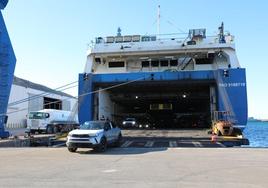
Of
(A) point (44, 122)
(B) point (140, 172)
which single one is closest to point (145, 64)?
(A) point (44, 122)

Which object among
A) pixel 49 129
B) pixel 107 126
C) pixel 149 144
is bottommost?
pixel 149 144

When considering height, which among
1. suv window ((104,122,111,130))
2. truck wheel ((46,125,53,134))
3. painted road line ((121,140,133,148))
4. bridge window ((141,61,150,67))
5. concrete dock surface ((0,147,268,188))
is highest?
bridge window ((141,61,150,67))

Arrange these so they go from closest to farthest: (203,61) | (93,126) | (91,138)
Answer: (91,138)
(93,126)
(203,61)

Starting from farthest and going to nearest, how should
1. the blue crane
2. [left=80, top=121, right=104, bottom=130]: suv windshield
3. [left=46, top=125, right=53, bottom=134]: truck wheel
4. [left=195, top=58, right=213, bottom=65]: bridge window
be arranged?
[left=46, top=125, right=53, bottom=134]: truck wheel
[left=195, top=58, right=213, bottom=65]: bridge window
the blue crane
[left=80, top=121, right=104, bottom=130]: suv windshield

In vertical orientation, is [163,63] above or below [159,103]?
above

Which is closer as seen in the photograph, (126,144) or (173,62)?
(126,144)

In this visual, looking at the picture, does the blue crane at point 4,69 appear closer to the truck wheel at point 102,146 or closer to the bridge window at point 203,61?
the truck wheel at point 102,146

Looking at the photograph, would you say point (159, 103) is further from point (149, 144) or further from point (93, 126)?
point (93, 126)

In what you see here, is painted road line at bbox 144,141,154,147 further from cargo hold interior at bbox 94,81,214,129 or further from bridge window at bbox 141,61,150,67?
bridge window at bbox 141,61,150,67

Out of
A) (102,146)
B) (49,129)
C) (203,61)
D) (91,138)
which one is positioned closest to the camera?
(91,138)

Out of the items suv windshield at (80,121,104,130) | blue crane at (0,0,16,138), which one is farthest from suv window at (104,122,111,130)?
blue crane at (0,0,16,138)

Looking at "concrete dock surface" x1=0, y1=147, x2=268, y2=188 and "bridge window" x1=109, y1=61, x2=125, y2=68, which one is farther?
"bridge window" x1=109, y1=61, x2=125, y2=68

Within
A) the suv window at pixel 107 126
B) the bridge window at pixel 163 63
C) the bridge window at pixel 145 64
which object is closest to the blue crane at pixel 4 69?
the suv window at pixel 107 126

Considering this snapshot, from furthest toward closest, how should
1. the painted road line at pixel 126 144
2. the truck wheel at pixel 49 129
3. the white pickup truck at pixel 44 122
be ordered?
1. the truck wheel at pixel 49 129
2. the white pickup truck at pixel 44 122
3. the painted road line at pixel 126 144
